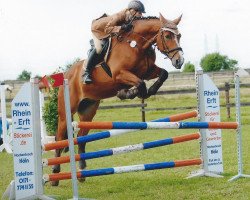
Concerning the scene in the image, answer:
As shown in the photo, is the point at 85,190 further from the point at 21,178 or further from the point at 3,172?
the point at 3,172

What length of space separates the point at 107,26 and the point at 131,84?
827 millimetres

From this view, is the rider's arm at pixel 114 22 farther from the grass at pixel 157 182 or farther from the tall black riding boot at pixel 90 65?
the grass at pixel 157 182

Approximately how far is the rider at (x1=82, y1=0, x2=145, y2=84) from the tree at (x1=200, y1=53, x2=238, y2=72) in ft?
200

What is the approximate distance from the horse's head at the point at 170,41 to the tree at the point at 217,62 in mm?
61497

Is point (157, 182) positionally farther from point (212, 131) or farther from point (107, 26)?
point (107, 26)

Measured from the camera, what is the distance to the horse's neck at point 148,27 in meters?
6.14

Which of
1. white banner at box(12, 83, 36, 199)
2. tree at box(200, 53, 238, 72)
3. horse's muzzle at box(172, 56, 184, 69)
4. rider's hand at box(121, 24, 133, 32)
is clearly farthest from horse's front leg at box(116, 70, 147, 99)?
tree at box(200, 53, 238, 72)

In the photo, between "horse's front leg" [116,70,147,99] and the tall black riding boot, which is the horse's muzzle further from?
the tall black riding boot

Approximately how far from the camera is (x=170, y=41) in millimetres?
5816

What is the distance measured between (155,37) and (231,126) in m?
1.32

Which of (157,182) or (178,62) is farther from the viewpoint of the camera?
(157,182)

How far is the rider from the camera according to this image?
6.27 meters

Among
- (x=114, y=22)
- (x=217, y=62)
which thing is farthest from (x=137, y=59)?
(x=217, y=62)

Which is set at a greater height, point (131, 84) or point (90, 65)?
point (90, 65)
